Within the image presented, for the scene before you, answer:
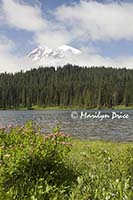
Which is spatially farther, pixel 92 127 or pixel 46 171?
pixel 92 127

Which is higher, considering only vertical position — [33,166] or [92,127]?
[33,166]

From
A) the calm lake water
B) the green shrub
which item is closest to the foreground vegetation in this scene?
the green shrub

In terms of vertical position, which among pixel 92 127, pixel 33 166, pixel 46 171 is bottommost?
pixel 92 127

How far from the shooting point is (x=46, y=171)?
1148 cm

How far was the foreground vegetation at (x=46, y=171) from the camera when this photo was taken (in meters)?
9.21

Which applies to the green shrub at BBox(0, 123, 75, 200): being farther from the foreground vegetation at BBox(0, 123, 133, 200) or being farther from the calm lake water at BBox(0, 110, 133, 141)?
the calm lake water at BBox(0, 110, 133, 141)

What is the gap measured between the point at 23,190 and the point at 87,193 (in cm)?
276

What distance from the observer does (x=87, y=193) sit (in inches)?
312

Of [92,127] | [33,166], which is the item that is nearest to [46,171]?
[33,166]

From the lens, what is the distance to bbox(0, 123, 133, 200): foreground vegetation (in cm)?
921

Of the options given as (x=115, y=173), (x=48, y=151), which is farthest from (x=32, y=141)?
(x=115, y=173)

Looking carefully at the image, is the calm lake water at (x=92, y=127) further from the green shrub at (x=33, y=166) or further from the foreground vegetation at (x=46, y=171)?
the green shrub at (x=33, y=166)

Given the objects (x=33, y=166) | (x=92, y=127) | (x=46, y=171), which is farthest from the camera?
(x=92, y=127)

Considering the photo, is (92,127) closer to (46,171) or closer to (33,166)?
(46,171)
